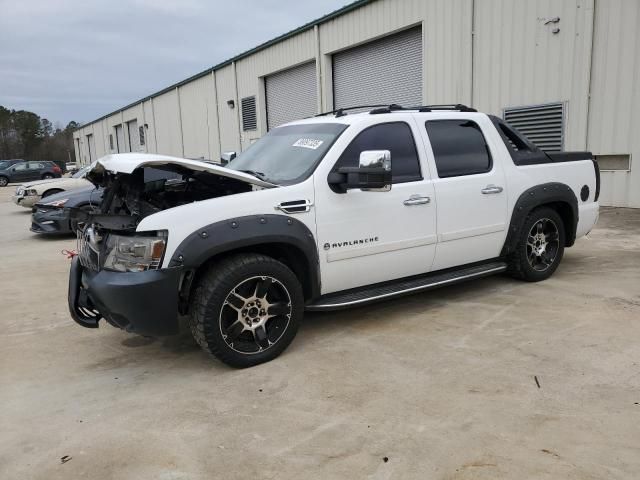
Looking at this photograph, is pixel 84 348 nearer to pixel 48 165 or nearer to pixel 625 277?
pixel 625 277

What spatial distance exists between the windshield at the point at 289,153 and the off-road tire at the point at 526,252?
2284 mm

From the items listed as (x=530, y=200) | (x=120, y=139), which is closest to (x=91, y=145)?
(x=120, y=139)

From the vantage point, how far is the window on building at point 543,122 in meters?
10.6

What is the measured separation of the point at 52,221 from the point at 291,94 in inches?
437

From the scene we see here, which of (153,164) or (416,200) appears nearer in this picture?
(153,164)

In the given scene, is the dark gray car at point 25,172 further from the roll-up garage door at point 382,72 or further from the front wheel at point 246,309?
the front wheel at point 246,309

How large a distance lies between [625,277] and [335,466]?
14.7 ft

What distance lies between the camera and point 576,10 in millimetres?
9938

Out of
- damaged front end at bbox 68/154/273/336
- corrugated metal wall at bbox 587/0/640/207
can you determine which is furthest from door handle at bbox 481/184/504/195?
corrugated metal wall at bbox 587/0/640/207

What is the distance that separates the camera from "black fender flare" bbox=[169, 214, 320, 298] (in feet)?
11.1

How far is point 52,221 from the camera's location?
9.95 m

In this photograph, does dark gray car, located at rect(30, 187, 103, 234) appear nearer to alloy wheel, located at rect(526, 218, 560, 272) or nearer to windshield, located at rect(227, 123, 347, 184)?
windshield, located at rect(227, 123, 347, 184)

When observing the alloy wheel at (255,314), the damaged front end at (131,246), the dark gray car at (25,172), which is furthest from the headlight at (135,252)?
the dark gray car at (25,172)

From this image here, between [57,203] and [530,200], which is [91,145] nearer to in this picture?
[57,203]
